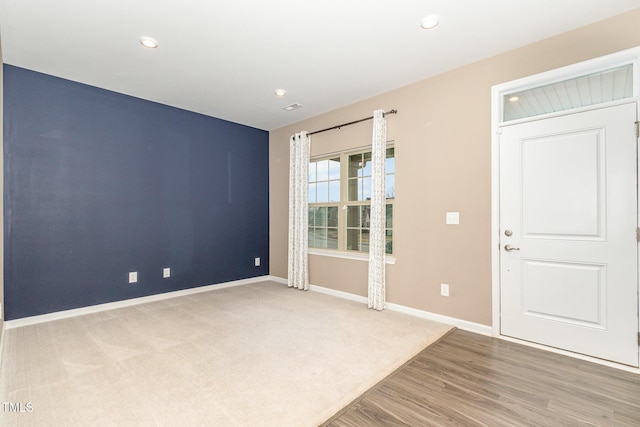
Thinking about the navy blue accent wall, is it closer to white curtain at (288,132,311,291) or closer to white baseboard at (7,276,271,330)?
white baseboard at (7,276,271,330)

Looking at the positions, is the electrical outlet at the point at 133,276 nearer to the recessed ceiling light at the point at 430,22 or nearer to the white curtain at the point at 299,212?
the white curtain at the point at 299,212

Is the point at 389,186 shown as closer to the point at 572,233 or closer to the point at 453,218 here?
the point at 453,218

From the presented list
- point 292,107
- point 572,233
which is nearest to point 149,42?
point 292,107

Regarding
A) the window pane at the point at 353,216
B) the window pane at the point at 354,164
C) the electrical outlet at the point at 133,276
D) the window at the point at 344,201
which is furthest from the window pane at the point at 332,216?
the electrical outlet at the point at 133,276

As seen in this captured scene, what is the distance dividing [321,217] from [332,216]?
26 centimetres

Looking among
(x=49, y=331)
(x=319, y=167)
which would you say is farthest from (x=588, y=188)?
(x=49, y=331)

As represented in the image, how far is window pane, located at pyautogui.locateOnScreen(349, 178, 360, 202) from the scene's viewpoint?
448 centimetres

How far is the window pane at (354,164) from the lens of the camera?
446 cm

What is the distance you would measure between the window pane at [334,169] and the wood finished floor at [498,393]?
9.27 feet

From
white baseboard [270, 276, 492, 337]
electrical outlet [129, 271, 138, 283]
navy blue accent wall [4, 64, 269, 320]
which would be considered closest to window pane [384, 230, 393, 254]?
white baseboard [270, 276, 492, 337]

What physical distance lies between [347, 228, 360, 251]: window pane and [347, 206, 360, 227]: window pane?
9 cm

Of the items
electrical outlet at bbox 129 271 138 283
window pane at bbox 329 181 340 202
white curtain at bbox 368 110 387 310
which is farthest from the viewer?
window pane at bbox 329 181 340 202

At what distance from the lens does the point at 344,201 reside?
4605 mm

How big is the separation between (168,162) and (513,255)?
4.51 metres
